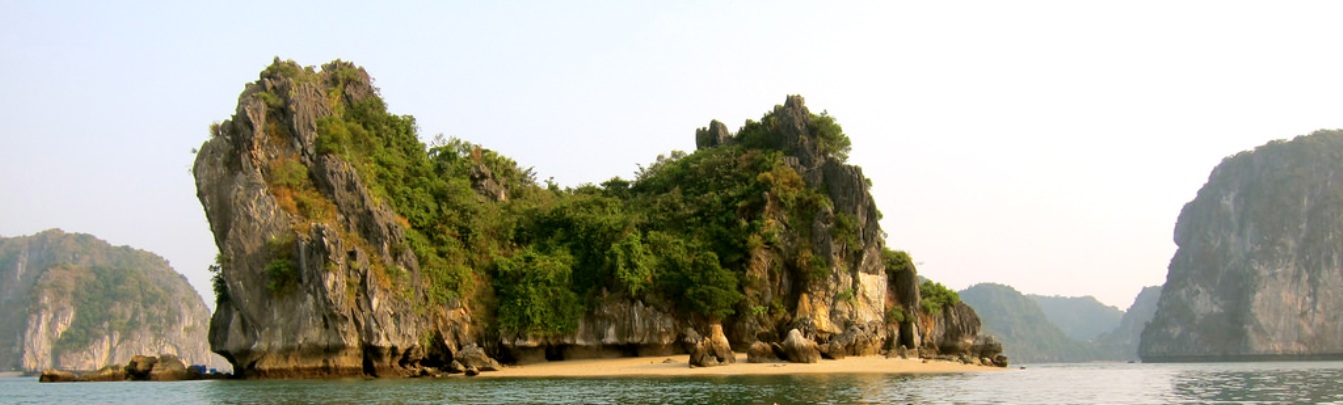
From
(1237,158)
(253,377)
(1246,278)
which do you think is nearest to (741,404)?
(253,377)

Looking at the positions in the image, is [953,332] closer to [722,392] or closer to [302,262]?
[722,392]

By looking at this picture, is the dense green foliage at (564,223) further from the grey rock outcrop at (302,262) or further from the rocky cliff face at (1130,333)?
the rocky cliff face at (1130,333)

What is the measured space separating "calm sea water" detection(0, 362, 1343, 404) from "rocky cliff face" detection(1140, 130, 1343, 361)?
92974 millimetres

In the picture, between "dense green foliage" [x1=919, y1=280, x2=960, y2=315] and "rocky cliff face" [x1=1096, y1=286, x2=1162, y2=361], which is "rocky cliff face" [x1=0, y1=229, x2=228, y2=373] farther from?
"rocky cliff face" [x1=1096, y1=286, x2=1162, y2=361]

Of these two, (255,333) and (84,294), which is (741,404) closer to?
(255,333)

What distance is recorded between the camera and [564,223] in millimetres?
52781

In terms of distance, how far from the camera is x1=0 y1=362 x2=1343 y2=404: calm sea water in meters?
25.5

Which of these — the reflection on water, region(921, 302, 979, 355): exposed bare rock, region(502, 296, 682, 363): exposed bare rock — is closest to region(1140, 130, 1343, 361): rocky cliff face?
region(921, 302, 979, 355): exposed bare rock

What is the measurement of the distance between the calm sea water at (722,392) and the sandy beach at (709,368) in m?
3.27

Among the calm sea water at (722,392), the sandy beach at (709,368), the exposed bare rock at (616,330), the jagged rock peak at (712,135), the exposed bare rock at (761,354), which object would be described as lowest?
the calm sea water at (722,392)

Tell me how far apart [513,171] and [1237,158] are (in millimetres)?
120247

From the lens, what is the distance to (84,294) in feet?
461

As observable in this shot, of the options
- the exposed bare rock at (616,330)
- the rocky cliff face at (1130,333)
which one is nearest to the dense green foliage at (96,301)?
the exposed bare rock at (616,330)

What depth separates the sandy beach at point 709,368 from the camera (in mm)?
41969
